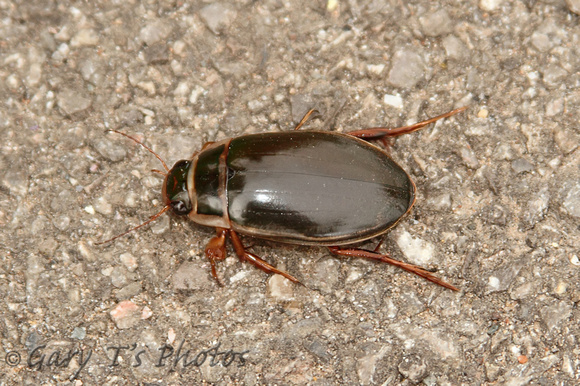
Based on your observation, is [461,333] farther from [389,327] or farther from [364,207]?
[364,207]

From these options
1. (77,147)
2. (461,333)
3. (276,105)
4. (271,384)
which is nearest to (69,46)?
(77,147)

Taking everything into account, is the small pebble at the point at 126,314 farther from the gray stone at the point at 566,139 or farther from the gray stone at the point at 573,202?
the gray stone at the point at 566,139

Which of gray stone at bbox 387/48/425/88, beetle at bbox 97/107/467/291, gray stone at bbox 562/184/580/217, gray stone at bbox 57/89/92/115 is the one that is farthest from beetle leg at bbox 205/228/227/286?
gray stone at bbox 562/184/580/217

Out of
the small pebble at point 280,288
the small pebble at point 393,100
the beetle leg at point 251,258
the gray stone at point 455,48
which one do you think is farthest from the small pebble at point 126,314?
the gray stone at point 455,48

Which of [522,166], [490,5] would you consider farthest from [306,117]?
[490,5]

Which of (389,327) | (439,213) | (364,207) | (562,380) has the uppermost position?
(364,207)

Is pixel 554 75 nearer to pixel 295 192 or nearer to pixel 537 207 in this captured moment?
pixel 537 207

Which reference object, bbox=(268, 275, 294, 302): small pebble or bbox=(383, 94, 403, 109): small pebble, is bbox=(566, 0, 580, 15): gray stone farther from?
bbox=(268, 275, 294, 302): small pebble
